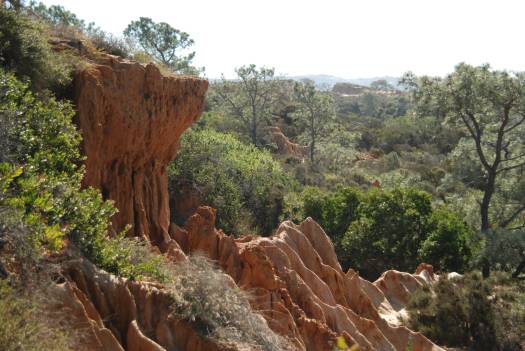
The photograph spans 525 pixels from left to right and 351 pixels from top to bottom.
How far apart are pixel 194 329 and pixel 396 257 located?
13.8 metres

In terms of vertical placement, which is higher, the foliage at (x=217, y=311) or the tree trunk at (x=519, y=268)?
the foliage at (x=217, y=311)

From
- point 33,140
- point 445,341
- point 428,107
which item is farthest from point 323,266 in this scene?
point 428,107

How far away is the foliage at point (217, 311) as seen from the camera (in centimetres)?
711

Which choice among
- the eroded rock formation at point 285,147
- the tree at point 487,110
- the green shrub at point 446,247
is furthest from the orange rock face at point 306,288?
the eroded rock formation at point 285,147

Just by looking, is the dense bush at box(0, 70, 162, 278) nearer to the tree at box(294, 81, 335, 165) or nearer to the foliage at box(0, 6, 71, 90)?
the foliage at box(0, 6, 71, 90)

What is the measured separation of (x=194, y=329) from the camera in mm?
7047

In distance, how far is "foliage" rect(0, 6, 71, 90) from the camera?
9398mm

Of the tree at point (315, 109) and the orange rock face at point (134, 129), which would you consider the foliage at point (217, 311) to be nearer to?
the orange rock face at point (134, 129)

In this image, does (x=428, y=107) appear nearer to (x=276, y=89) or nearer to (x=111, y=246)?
(x=111, y=246)

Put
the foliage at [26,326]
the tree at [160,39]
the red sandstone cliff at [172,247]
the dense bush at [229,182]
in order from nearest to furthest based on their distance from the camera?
the foliage at [26,326]
the red sandstone cliff at [172,247]
the dense bush at [229,182]
the tree at [160,39]

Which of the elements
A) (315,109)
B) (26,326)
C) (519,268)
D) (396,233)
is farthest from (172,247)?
(315,109)

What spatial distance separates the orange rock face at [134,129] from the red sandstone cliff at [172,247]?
21 mm

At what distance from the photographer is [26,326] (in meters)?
4.65

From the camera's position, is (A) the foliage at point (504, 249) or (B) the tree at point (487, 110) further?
(B) the tree at point (487, 110)
